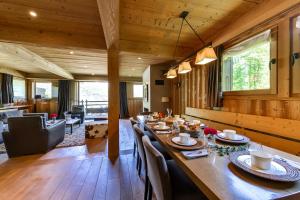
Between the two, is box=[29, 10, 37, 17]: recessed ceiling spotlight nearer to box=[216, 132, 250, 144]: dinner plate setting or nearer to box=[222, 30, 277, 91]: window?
box=[216, 132, 250, 144]: dinner plate setting

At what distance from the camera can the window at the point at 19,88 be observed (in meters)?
6.62

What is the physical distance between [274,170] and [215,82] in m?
2.14

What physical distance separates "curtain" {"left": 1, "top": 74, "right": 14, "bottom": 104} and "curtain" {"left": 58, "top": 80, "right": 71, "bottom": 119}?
187 cm

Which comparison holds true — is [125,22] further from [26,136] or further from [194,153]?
[26,136]

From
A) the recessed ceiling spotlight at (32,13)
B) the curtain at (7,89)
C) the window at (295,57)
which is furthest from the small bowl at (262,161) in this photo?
the curtain at (7,89)

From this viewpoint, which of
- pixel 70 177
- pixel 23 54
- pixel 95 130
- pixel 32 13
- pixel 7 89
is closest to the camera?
pixel 70 177

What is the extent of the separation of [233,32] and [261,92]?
108 centimetres

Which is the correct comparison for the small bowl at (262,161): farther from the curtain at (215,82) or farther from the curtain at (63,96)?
the curtain at (63,96)

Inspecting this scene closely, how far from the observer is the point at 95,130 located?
4.22 metres

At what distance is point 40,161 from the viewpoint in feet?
8.78

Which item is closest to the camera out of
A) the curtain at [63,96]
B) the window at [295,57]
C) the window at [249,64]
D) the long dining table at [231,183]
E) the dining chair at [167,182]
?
the long dining table at [231,183]

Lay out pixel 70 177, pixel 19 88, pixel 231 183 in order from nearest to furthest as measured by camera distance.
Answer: pixel 231 183 < pixel 70 177 < pixel 19 88

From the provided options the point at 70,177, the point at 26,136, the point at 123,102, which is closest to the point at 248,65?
the point at 70,177

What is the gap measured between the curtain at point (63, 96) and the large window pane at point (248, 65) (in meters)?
7.67
